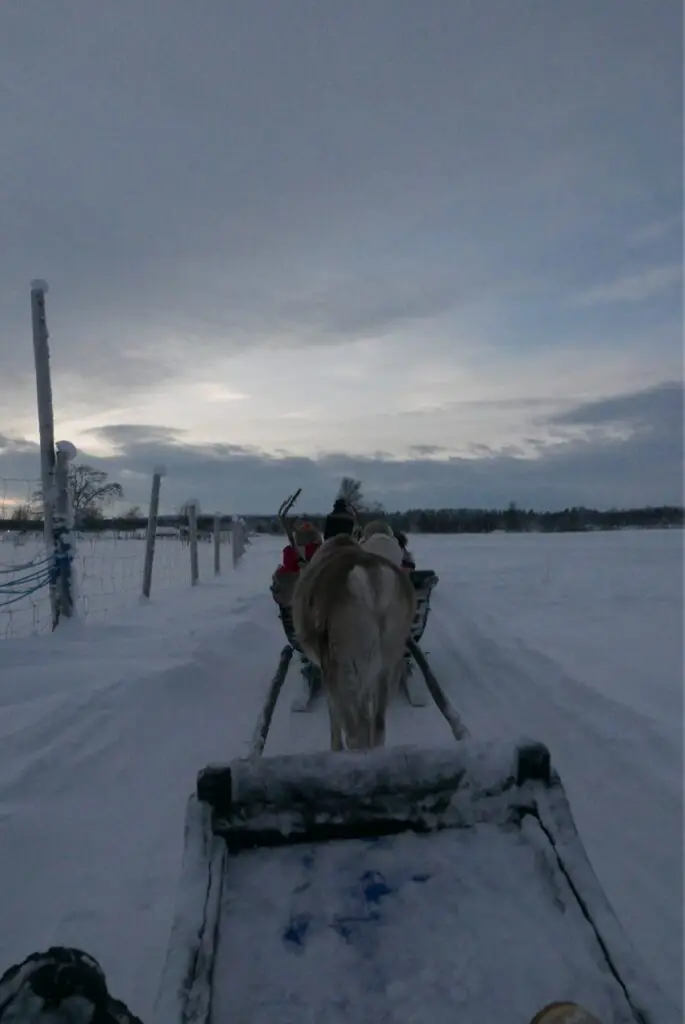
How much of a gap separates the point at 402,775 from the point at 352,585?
4.91 ft

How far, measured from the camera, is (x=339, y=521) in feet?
24.5

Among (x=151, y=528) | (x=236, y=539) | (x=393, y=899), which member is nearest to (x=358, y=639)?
(x=393, y=899)

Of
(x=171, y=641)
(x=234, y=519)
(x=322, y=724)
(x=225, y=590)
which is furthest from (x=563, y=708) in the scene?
(x=234, y=519)

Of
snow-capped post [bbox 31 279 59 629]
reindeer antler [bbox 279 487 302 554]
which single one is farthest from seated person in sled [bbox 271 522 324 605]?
snow-capped post [bbox 31 279 59 629]

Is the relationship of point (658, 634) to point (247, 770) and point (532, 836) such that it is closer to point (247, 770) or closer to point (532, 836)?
point (532, 836)

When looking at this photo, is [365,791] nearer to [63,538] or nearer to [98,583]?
[63,538]

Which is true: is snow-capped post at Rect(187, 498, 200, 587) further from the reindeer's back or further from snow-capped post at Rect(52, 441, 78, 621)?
the reindeer's back

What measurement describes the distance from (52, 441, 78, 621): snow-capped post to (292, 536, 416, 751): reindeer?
14.6 feet

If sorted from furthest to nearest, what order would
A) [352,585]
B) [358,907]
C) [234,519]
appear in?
[234,519]
[352,585]
[358,907]

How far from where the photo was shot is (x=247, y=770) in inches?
97.9

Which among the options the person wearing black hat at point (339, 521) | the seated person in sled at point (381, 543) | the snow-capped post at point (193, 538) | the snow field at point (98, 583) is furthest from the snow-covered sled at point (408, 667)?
the snow-capped post at point (193, 538)

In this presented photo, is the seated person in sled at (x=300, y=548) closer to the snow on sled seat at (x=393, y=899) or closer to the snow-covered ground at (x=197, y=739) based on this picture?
the snow-covered ground at (x=197, y=739)

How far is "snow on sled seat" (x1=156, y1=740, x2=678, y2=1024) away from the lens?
191cm

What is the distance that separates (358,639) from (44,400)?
5.43 meters
